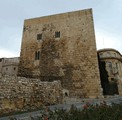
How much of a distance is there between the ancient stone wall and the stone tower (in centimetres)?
664

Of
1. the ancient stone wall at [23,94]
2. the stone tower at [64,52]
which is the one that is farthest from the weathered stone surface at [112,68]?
the ancient stone wall at [23,94]

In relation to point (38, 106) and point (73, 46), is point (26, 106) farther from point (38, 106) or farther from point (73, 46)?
point (73, 46)

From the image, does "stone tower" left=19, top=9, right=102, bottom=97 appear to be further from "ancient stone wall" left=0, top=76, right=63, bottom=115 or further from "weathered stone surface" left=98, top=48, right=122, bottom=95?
"ancient stone wall" left=0, top=76, right=63, bottom=115

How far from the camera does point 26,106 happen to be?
9477 millimetres

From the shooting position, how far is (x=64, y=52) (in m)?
19.5

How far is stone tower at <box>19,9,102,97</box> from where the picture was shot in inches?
704

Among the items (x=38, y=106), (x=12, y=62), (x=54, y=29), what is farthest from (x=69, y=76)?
(x=12, y=62)

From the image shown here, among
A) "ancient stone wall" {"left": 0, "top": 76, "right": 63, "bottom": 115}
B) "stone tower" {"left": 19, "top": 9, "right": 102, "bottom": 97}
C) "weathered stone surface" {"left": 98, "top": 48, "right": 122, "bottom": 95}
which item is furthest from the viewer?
"weathered stone surface" {"left": 98, "top": 48, "right": 122, "bottom": 95}

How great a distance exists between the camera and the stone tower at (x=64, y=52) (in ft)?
58.7

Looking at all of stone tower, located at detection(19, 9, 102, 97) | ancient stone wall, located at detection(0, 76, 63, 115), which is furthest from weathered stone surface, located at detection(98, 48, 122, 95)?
ancient stone wall, located at detection(0, 76, 63, 115)

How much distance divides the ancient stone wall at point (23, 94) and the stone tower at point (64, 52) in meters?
6.64

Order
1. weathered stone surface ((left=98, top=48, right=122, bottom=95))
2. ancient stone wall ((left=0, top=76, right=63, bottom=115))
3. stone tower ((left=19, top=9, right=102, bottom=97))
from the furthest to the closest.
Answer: weathered stone surface ((left=98, top=48, right=122, bottom=95)) → stone tower ((left=19, top=9, right=102, bottom=97)) → ancient stone wall ((left=0, top=76, right=63, bottom=115))

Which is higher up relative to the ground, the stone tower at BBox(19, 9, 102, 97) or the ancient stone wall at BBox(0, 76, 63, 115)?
the stone tower at BBox(19, 9, 102, 97)

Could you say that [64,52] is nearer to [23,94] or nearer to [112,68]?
[112,68]
